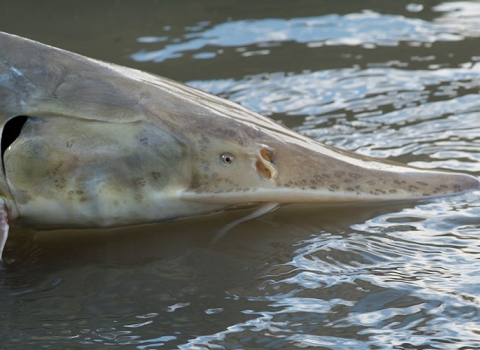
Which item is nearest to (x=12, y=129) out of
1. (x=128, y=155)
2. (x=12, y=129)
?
(x=12, y=129)

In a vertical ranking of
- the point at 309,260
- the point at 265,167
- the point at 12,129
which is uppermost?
the point at 12,129

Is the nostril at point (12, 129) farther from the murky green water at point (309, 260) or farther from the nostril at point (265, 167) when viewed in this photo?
the nostril at point (265, 167)

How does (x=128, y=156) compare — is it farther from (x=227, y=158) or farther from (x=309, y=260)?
(x=309, y=260)

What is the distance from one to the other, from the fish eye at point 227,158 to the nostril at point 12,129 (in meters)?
0.66

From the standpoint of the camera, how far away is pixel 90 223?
10.6 ft

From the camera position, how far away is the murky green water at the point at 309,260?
2.67 metres

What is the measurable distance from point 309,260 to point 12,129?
106 centimetres

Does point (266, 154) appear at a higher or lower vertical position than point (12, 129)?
lower

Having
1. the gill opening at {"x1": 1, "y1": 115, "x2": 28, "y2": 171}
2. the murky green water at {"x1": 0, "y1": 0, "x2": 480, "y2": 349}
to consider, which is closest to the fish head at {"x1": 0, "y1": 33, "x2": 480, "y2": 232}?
the gill opening at {"x1": 1, "y1": 115, "x2": 28, "y2": 171}

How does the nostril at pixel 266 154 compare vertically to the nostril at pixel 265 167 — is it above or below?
above

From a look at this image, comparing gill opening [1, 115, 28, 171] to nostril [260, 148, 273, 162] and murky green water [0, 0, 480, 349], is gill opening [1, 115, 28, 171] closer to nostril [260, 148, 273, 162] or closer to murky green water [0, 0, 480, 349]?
murky green water [0, 0, 480, 349]

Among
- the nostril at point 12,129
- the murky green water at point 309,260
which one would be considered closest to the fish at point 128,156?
the nostril at point 12,129

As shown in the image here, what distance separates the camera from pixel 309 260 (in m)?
3.10

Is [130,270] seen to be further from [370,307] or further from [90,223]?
[370,307]
